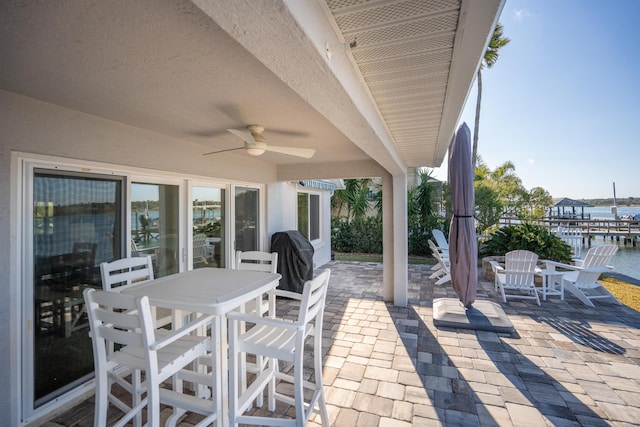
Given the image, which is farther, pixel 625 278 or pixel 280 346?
pixel 625 278

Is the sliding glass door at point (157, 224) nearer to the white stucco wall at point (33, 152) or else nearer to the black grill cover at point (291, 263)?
the white stucco wall at point (33, 152)

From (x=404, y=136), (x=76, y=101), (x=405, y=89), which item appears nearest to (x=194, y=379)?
(x=76, y=101)

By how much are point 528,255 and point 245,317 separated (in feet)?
19.1

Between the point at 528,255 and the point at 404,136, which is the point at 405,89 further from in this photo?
the point at 528,255

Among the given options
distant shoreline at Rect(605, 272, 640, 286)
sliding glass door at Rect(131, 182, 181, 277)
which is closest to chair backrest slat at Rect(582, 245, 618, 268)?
distant shoreline at Rect(605, 272, 640, 286)

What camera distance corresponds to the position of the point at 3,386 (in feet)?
7.91

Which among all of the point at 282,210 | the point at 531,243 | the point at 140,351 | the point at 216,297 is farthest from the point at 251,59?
the point at 531,243

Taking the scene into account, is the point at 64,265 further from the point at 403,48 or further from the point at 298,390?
the point at 403,48

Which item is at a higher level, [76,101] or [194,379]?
[76,101]

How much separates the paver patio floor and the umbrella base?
0.41 ft

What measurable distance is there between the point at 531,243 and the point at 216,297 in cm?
899

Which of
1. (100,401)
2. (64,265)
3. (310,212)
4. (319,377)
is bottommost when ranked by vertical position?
(319,377)

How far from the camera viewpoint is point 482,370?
3.42 metres

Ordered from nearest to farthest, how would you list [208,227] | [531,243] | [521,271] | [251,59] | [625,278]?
[251,59], [208,227], [521,271], [625,278], [531,243]
